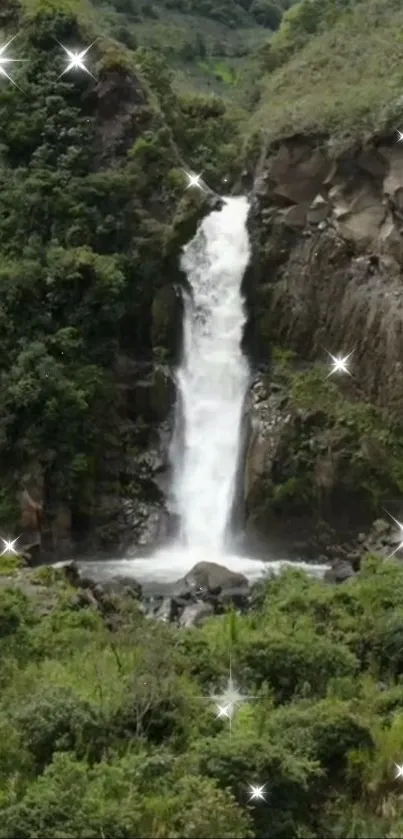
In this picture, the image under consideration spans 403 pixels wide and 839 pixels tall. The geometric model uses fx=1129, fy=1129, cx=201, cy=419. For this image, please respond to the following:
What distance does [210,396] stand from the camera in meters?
29.6

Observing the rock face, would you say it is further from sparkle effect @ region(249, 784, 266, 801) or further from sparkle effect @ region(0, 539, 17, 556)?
sparkle effect @ region(249, 784, 266, 801)

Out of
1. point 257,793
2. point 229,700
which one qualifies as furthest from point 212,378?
point 257,793

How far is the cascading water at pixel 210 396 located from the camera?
90.5 feet

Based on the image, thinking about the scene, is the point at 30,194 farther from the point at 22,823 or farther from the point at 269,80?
the point at 22,823

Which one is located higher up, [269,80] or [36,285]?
[269,80]

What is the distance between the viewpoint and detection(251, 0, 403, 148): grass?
3006 cm

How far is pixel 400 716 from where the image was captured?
42.3 feet

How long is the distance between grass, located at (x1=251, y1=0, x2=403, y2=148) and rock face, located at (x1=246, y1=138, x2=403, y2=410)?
0.63 metres

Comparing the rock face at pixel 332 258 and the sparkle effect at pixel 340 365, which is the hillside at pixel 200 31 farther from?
the sparkle effect at pixel 340 365

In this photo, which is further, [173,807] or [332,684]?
[332,684]

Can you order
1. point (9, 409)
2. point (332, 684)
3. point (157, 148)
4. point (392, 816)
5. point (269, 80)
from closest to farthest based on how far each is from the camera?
point (392, 816)
point (332, 684)
point (9, 409)
point (157, 148)
point (269, 80)

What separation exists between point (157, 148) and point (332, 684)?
2118 cm

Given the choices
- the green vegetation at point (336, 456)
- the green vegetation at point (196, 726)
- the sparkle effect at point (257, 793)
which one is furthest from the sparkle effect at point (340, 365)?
the sparkle effect at point (257, 793)

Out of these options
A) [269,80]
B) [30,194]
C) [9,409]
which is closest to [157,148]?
[30,194]
